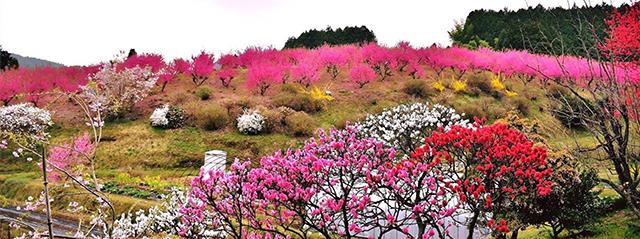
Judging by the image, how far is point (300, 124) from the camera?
24.0 m

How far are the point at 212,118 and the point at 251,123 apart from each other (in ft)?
6.31

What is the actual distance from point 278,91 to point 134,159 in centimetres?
812

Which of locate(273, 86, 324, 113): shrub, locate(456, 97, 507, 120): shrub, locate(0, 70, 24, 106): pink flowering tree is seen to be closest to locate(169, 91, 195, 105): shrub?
locate(273, 86, 324, 113): shrub

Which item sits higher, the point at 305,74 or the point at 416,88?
the point at 416,88

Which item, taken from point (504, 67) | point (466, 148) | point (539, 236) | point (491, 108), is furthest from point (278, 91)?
point (466, 148)

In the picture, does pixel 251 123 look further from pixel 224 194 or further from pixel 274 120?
pixel 224 194

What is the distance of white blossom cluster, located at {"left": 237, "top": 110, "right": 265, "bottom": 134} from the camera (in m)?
23.9

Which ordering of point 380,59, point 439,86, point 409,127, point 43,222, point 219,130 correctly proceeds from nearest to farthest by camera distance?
point 43,222
point 409,127
point 219,130
point 439,86
point 380,59

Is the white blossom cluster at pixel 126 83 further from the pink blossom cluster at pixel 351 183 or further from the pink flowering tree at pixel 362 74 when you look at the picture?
the pink blossom cluster at pixel 351 183

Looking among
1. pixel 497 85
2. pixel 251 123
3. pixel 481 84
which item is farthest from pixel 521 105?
pixel 251 123

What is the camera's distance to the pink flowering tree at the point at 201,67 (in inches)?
1166

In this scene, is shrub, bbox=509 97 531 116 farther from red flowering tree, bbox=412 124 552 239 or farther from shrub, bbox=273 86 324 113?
red flowering tree, bbox=412 124 552 239

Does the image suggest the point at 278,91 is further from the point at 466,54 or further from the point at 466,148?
the point at 466,148

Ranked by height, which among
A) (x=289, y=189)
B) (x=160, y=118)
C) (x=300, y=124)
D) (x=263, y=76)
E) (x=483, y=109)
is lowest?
(x=289, y=189)
